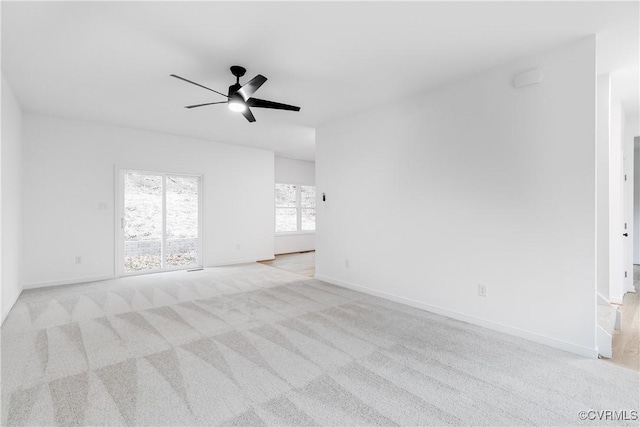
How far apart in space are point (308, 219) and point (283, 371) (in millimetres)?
6591

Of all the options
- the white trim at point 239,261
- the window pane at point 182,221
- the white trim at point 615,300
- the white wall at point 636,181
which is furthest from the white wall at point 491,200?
the window pane at point 182,221

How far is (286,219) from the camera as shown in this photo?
8164 millimetres

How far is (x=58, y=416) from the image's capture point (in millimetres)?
1707

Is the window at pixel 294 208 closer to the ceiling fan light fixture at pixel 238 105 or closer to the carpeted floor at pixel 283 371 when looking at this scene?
the carpeted floor at pixel 283 371

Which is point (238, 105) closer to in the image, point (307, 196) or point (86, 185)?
point (86, 185)

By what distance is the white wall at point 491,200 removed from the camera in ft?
8.20

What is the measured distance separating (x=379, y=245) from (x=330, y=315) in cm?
129

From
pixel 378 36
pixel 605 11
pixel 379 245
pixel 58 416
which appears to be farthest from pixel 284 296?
pixel 605 11

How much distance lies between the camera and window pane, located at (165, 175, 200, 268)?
19.0ft

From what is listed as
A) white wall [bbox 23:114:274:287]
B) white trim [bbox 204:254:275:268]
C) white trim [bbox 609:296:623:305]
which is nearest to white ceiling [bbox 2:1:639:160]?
white wall [bbox 23:114:274:287]

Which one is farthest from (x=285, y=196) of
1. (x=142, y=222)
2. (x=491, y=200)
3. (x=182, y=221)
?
(x=491, y=200)

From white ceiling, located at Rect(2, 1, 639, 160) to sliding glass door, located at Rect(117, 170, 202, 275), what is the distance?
1.83 metres

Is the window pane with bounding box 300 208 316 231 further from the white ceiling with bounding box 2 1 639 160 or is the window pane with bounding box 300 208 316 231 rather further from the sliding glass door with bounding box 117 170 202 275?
the white ceiling with bounding box 2 1 639 160

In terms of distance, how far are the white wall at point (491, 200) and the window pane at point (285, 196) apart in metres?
3.89
